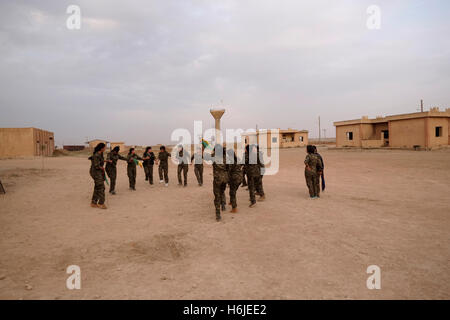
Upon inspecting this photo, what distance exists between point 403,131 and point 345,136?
7.83 metres

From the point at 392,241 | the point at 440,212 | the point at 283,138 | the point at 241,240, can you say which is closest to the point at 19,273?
the point at 241,240

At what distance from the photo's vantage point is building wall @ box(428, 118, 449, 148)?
2275cm

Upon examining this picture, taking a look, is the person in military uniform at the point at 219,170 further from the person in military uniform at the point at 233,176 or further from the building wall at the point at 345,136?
the building wall at the point at 345,136

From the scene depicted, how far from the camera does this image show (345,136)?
32438mm

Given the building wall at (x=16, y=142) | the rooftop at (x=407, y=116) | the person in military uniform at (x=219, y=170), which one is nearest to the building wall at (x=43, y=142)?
the building wall at (x=16, y=142)

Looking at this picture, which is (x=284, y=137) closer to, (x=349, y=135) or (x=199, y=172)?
(x=349, y=135)

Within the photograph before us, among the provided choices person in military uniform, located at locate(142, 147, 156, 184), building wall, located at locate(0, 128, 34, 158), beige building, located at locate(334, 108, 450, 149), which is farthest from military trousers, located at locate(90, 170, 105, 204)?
building wall, located at locate(0, 128, 34, 158)

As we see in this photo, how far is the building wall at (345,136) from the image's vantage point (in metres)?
30.3

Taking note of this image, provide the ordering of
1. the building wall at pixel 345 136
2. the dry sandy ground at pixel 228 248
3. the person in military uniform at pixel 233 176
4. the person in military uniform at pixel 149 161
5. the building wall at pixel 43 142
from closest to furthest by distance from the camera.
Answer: the dry sandy ground at pixel 228 248 → the person in military uniform at pixel 233 176 → the person in military uniform at pixel 149 161 → the building wall at pixel 345 136 → the building wall at pixel 43 142

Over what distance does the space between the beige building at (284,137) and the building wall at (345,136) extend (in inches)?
467

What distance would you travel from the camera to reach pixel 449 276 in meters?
3.28

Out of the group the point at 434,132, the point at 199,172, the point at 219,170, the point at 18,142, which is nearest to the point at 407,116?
the point at 434,132
